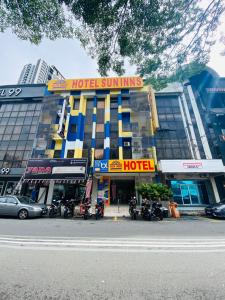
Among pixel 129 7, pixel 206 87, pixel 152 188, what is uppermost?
pixel 206 87

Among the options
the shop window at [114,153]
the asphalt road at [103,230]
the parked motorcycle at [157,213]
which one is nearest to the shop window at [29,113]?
the shop window at [114,153]

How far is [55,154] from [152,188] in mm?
13907

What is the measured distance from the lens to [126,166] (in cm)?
1848

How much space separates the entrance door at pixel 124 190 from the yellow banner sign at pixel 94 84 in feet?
47.1

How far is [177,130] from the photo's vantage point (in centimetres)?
2433

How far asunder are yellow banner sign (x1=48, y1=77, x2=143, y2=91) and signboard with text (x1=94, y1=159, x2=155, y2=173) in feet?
41.4

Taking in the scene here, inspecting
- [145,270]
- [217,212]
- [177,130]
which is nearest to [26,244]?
[145,270]

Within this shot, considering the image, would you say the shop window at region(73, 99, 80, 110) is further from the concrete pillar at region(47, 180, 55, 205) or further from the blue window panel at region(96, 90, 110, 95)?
the concrete pillar at region(47, 180, 55, 205)

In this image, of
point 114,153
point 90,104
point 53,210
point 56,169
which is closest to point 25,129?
point 56,169

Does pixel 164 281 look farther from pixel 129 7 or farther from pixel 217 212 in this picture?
pixel 217 212

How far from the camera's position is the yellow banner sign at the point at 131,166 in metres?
18.3

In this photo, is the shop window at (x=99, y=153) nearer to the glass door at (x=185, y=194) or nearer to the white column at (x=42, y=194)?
the white column at (x=42, y=194)

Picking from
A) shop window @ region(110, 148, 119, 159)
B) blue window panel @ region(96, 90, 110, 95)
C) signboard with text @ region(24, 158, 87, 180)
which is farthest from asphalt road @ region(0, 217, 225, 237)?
blue window panel @ region(96, 90, 110, 95)

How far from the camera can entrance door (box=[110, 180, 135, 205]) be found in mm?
20031
